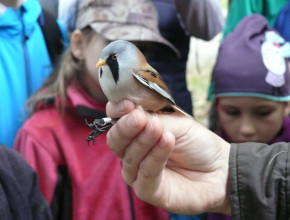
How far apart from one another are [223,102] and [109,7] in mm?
638

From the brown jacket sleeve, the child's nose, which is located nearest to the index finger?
the brown jacket sleeve

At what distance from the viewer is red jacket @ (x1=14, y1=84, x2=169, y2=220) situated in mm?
1420

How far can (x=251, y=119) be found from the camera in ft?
5.70

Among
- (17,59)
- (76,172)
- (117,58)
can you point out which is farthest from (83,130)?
(117,58)

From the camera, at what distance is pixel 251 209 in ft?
3.41

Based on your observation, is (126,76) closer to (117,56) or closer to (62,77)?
(117,56)

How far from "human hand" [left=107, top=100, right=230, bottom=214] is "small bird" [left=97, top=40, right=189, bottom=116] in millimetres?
27

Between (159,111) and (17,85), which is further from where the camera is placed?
(17,85)

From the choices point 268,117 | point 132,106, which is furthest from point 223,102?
point 132,106

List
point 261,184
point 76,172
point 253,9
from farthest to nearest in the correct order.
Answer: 1. point 253,9
2. point 76,172
3. point 261,184

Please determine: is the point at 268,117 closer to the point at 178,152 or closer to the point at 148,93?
the point at 178,152

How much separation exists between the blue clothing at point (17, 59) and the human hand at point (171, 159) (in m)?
0.68

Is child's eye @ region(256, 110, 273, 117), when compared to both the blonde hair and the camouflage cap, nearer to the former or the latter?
the camouflage cap

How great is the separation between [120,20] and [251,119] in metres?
0.69
